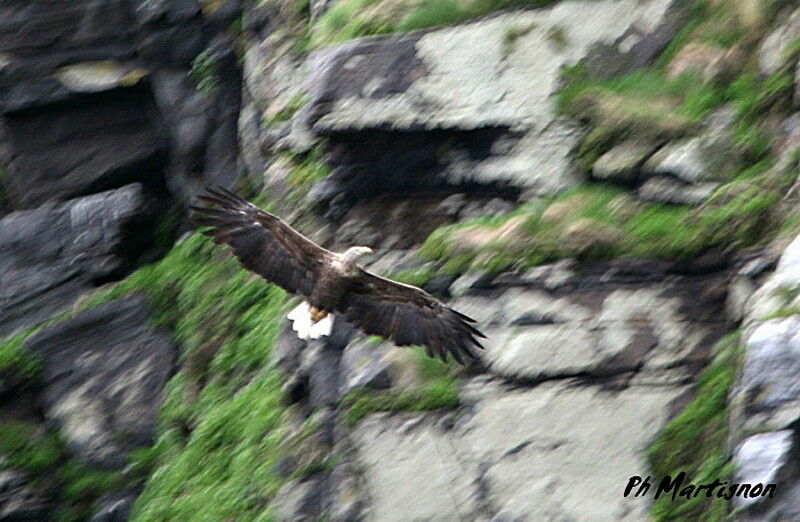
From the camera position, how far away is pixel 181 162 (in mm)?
13398

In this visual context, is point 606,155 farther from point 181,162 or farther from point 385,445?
point 181,162

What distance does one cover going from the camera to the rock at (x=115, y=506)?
1171 centimetres

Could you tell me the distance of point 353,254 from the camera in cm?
987

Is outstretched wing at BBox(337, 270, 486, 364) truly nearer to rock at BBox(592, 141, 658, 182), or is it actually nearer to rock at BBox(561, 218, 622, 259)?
rock at BBox(561, 218, 622, 259)

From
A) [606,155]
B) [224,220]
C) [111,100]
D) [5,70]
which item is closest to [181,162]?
[111,100]

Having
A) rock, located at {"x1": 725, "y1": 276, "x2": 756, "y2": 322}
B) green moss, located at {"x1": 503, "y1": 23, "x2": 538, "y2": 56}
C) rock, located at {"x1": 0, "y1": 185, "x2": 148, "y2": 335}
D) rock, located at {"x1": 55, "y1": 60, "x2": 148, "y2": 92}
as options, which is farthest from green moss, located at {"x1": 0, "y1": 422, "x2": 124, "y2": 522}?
rock, located at {"x1": 725, "y1": 276, "x2": 756, "y2": 322}

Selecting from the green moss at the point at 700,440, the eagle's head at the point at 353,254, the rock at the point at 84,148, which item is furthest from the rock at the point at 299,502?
the rock at the point at 84,148

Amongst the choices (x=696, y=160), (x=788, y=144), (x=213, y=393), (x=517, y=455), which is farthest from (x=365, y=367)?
(x=788, y=144)

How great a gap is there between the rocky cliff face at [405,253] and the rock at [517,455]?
1 centimetres

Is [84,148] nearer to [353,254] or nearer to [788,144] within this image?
[353,254]

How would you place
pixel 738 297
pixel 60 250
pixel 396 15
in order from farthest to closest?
pixel 60 250 → pixel 396 15 → pixel 738 297

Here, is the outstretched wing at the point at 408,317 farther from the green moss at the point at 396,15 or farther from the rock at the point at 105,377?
the rock at the point at 105,377

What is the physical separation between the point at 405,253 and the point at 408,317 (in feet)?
3.16

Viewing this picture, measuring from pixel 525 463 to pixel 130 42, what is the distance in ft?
21.6
